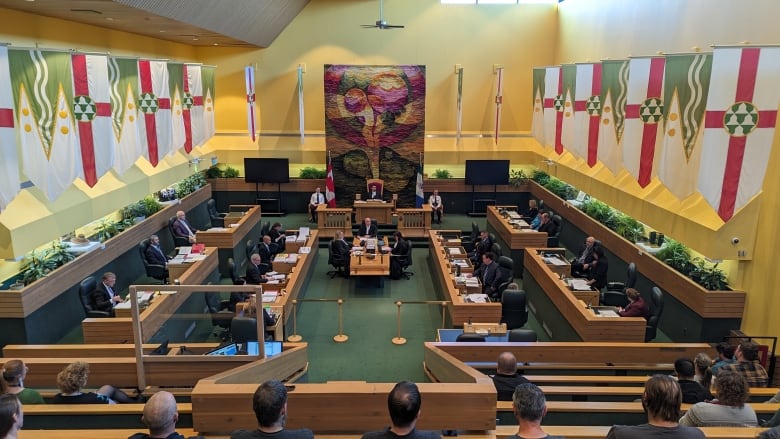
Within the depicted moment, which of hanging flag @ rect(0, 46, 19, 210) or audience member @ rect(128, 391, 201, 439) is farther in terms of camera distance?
hanging flag @ rect(0, 46, 19, 210)

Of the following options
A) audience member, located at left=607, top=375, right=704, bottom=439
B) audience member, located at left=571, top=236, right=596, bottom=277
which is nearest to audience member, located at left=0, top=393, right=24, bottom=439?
audience member, located at left=607, top=375, right=704, bottom=439

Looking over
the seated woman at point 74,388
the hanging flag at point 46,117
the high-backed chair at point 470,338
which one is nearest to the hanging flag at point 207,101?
the hanging flag at point 46,117

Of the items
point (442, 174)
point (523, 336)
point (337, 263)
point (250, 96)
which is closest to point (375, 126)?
point (442, 174)

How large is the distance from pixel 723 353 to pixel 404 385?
4.61m

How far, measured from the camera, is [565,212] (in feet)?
46.3

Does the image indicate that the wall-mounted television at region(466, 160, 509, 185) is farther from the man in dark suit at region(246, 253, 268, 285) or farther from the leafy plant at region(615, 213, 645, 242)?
the man in dark suit at region(246, 253, 268, 285)

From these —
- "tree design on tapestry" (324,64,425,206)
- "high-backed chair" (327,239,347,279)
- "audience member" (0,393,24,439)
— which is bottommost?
"high-backed chair" (327,239,347,279)

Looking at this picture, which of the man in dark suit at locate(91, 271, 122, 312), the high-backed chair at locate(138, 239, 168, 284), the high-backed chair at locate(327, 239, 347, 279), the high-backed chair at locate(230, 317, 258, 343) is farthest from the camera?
the high-backed chair at locate(327, 239, 347, 279)

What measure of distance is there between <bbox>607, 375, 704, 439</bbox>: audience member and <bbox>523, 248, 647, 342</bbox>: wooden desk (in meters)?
4.75

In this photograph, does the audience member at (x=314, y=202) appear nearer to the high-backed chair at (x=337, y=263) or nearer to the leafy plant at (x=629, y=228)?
the high-backed chair at (x=337, y=263)

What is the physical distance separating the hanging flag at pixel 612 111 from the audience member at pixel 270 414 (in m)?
8.73

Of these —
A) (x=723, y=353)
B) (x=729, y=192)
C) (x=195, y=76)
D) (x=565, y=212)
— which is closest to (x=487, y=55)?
(x=565, y=212)

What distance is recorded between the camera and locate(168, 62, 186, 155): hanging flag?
488 inches

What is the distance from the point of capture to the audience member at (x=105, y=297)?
8.09 m
